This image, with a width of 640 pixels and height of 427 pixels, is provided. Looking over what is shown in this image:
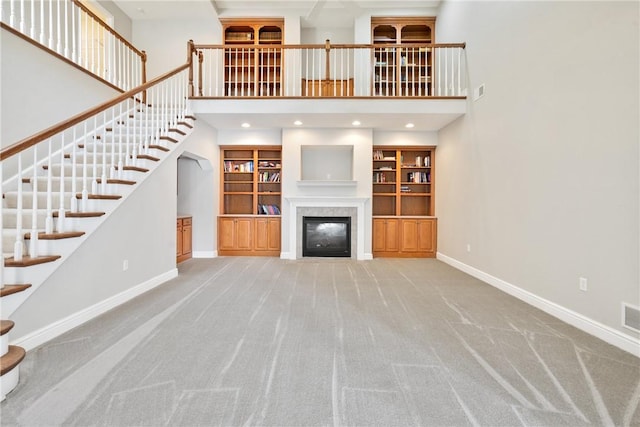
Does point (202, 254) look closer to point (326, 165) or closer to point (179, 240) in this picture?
point (179, 240)

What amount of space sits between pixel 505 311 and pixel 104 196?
13.8ft

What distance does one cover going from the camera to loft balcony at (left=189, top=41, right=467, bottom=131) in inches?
184

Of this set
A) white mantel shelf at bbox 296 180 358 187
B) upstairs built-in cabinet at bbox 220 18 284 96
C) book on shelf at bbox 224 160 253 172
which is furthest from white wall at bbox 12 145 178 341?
upstairs built-in cabinet at bbox 220 18 284 96

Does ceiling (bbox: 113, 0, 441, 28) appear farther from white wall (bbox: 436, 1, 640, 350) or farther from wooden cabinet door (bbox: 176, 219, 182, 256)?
wooden cabinet door (bbox: 176, 219, 182, 256)

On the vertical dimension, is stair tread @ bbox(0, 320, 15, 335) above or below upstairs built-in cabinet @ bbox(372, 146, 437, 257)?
below

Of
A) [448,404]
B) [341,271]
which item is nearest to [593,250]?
[448,404]

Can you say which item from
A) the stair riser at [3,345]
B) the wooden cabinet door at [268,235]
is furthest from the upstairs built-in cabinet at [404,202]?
the stair riser at [3,345]

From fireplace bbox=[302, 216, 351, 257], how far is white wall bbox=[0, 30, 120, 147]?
392 centimetres

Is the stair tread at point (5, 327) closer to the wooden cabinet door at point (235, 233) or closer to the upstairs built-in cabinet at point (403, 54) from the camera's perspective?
the wooden cabinet door at point (235, 233)

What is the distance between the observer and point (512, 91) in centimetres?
336

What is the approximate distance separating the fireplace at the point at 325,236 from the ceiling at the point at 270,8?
4494 millimetres

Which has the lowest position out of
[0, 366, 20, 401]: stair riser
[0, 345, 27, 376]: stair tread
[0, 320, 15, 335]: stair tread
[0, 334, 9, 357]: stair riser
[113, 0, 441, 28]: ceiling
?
[0, 366, 20, 401]: stair riser

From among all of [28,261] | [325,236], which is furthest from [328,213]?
[28,261]

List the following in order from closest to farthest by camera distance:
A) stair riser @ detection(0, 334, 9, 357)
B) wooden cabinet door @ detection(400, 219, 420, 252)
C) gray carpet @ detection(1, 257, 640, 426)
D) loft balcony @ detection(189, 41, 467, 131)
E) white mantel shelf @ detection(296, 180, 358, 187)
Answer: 1. gray carpet @ detection(1, 257, 640, 426)
2. stair riser @ detection(0, 334, 9, 357)
3. loft balcony @ detection(189, 41, 467, 131)
4. white mantel shelf @ detection(296, 180, 358, 187)
5. wooden cabinet door @ detection(400, 219, 420, 252)
